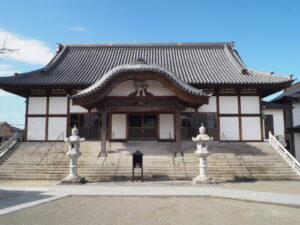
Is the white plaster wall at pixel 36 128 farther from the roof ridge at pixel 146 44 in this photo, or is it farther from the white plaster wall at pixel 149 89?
the roof ridge at pixel 146 44

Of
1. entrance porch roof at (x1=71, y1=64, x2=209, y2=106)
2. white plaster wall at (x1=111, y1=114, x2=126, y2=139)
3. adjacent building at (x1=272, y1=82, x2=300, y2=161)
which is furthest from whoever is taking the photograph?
adjacent building at (x1=272, y1=82, x2=300, y2=161)

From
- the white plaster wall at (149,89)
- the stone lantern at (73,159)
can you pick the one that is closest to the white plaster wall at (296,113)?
the white plaster wall at (149,89)

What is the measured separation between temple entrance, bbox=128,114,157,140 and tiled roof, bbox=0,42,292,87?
3846 millimetres

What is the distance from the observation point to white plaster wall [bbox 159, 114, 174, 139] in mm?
16281

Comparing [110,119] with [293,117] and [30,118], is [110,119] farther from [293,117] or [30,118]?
[293,117]

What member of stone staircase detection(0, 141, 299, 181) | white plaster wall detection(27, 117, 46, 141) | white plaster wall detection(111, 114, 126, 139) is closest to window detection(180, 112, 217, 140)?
stone staircase detection(0, 141, 299, 181)

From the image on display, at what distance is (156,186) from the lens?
9492mm

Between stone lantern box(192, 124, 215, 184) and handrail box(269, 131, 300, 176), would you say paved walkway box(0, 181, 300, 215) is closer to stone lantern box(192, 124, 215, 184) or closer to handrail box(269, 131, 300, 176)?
stone lantern box(192, 124, 215, 184)

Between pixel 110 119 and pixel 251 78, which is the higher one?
pixel 251 78

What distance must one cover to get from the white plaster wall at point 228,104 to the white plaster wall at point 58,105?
38.1ft

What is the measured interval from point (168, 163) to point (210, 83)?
6.72 metres

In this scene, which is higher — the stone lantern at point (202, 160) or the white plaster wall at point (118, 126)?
the white plaster wall at point (118, 126)

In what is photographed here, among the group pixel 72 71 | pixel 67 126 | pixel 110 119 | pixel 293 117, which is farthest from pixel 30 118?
pixel 293 117

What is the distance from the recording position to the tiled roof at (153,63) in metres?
15.9
